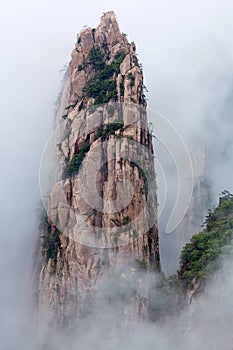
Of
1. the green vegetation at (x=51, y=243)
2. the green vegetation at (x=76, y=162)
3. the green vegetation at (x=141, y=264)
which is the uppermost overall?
the green vegetation at (x=76, y=162)

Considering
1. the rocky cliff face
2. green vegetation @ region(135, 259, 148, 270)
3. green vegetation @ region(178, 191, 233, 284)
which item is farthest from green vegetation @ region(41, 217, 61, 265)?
green vegetation @ region(178, 191, 233, 284)

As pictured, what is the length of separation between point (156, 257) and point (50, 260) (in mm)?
9854

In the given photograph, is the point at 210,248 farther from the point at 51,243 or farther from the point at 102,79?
the point at 102,79

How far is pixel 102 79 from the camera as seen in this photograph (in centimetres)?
6438

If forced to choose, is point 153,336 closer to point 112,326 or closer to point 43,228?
point 112,326

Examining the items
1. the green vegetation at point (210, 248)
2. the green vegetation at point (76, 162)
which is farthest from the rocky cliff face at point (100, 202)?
the green vegetation at point (210, 248)

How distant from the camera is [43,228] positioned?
62812 mm

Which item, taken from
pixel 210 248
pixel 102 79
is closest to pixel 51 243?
pixel 210 248

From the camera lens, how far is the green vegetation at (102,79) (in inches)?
2422

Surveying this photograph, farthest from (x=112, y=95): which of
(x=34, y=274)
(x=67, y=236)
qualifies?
(x=34, y=274)

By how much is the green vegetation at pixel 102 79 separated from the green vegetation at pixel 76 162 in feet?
18.1

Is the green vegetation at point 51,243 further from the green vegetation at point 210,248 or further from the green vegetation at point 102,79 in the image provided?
the green vegetation at point 102,79

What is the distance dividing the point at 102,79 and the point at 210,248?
22.6 meters

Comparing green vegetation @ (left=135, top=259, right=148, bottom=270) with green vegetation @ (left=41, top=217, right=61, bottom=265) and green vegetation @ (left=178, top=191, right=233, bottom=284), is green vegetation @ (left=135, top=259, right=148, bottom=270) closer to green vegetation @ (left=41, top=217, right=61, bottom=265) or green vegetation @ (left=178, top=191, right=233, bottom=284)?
green vegetation @ (left=178, top=191, right=233, bottom=284)
